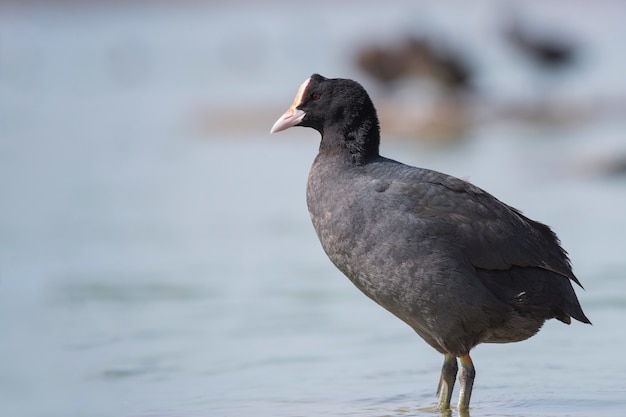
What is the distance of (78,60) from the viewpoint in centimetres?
3075

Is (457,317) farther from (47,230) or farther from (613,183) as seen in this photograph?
(613,183)

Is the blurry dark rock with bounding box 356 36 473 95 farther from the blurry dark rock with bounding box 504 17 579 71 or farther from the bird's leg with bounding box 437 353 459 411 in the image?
the bird's leg with bounding box 437 353 459 411

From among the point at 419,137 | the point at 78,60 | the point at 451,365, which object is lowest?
the point at 451,365

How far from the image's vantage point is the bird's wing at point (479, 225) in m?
6.45

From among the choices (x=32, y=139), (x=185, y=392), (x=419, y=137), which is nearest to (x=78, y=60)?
(x=32, y=139)

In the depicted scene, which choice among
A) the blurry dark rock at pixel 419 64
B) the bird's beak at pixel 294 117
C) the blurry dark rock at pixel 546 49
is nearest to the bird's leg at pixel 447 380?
→ the bird's beak at pixel 294 117

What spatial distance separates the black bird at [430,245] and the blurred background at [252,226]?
51 cm

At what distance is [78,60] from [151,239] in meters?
19.6

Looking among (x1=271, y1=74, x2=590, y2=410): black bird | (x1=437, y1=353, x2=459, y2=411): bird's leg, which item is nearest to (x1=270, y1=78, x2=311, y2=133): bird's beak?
(x1=271, y1=74, x2=590, y2=410): black bird

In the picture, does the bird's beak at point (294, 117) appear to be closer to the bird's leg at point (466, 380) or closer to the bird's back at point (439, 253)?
the bird's back at point (439, 253)

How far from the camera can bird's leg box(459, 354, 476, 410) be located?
669 cm

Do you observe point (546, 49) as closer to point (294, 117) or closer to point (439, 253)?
point (294, 117)

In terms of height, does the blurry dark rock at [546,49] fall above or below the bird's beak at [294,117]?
above

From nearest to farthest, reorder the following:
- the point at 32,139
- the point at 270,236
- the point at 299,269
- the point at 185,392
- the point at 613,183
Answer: the point at 185,392
the point at 299,269
the point at 270,236
the point at 613,183
the point at 32,139
